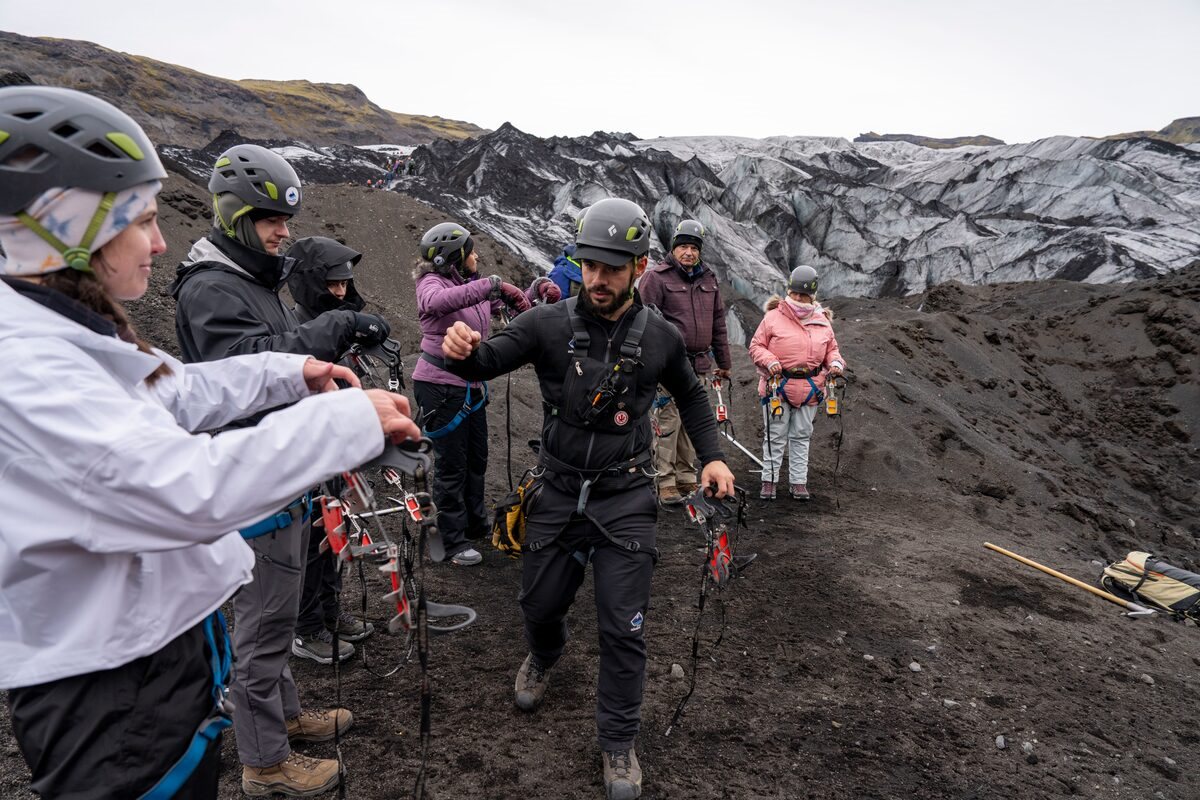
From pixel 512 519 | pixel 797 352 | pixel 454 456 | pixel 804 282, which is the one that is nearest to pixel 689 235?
pixel 804 282

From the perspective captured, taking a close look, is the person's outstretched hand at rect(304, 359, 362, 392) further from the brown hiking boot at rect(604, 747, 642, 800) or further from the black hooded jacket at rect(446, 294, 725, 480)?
the brown hiking boot at rect(604, 747, 642, 800)

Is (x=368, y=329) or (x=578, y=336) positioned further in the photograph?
(x=578, y=336)

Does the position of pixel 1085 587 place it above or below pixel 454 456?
below

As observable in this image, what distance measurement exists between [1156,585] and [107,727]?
7644 mm

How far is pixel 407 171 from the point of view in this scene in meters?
41.6

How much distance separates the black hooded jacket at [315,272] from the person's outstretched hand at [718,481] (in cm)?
243

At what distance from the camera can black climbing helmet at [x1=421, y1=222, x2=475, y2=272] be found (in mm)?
5316

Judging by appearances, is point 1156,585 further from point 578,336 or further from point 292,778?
point 292,778

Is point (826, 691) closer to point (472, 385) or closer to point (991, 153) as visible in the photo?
point (472, 385)

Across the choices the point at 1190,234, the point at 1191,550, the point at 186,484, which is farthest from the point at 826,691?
the point at 1190,234

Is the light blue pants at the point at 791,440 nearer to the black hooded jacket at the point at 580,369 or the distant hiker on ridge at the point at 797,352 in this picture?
the distant hiker on ridge at the point at 797,352

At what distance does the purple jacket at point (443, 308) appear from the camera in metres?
5.09

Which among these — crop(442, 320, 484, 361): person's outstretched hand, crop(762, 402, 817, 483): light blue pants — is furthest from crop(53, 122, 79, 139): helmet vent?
crop(762, 402, 817, 483): light blue pants

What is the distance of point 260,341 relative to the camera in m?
2.70
